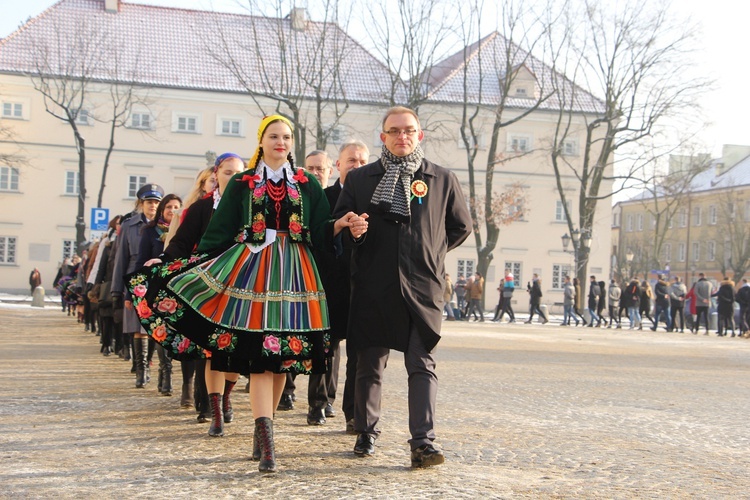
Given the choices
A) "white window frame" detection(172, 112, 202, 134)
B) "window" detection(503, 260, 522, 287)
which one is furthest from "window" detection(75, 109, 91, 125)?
"window" detection(503, 260, 522, 287)

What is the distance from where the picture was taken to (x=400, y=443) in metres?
7.14

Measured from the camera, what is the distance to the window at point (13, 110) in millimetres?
55031

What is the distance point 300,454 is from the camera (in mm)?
6520

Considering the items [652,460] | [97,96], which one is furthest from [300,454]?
[97,96]

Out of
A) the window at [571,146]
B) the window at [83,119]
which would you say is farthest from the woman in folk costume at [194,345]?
the window at [571,146]

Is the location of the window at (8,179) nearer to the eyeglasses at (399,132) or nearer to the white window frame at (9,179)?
the white window frame at (9,179)

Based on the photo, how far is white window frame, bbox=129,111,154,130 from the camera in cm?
5681

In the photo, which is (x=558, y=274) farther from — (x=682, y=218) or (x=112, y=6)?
(x=682, y=218)

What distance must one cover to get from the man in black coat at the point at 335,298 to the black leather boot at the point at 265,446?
839 mm

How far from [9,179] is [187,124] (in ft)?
31.9

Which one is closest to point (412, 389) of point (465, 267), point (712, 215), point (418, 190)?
point (418, 190)

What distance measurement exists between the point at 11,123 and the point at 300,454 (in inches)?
2065

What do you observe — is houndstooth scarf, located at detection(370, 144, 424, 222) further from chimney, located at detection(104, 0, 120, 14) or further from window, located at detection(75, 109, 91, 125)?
chimney, located at detection(104, 0, 120, 14)

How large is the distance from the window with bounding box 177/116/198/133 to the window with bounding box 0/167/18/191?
8883 millimetres
